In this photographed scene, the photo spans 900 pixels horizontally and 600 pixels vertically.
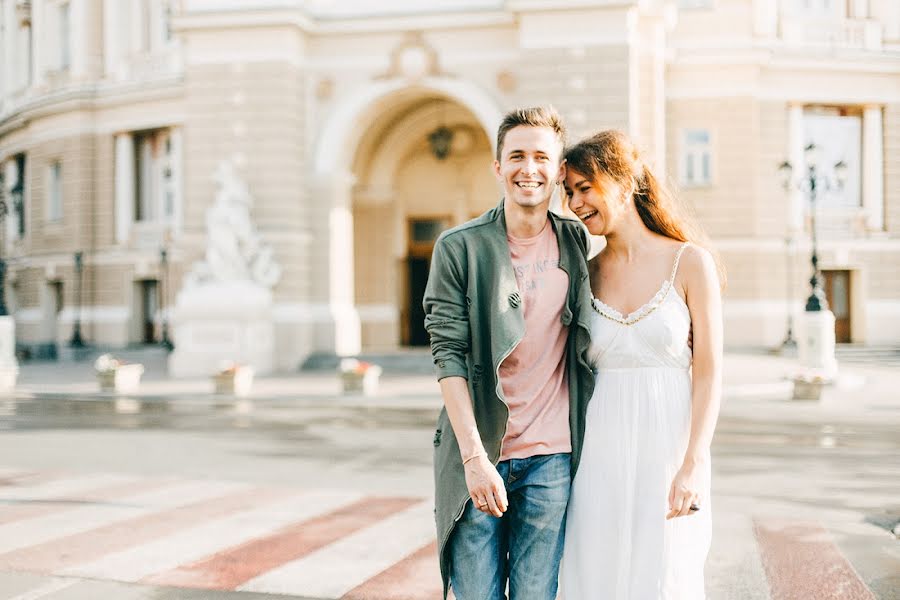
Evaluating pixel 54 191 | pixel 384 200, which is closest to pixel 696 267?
pixel 384 200

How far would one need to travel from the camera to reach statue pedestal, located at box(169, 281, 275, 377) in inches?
845

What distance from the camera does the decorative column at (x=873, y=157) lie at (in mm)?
27672

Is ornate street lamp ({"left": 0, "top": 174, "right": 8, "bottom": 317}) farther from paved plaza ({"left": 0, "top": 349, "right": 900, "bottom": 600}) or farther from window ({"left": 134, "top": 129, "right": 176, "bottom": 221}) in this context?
paved plaza ({"left": 0, "top": 349, "right": 900, "bottom": 600})

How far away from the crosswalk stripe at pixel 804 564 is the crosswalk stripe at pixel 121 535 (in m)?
3.81

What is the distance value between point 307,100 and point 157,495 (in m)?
17.5

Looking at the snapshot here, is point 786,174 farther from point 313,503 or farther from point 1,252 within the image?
point 1,252

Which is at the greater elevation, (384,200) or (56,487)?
(384,200)

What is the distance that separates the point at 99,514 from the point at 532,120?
17.3 feet

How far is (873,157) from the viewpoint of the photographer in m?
27.8

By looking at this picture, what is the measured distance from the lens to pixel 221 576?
5152 mm

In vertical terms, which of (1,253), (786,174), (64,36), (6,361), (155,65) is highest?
(64,36)

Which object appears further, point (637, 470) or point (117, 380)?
point (117, 380)

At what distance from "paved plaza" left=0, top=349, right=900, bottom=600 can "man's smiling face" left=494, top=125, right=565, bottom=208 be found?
2.67 m

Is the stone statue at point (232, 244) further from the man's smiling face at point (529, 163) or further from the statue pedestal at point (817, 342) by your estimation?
the man's smiling face at point (529, 163)
